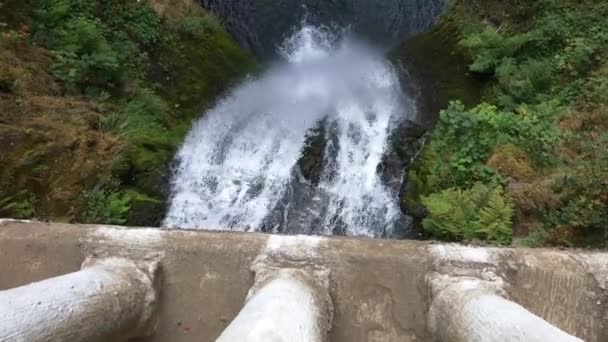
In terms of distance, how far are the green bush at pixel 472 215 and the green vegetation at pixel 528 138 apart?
0.05 ft

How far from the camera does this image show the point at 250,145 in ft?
34.4

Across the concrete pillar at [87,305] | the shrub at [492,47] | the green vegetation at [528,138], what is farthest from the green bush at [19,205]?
the shrub at [492,47]

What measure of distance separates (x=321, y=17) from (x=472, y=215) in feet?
23.1

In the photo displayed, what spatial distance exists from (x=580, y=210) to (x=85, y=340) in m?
5.23

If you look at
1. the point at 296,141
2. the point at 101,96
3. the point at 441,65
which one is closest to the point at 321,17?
the point at 441,65

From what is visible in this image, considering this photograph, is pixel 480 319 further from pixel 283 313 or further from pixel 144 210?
pixel 144 210

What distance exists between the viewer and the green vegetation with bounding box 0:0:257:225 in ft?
24.4

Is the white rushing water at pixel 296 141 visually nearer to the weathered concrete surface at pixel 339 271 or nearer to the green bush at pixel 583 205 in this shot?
the green bush at pixel 583 205

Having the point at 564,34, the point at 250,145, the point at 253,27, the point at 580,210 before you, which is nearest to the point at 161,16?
the point at 253,27

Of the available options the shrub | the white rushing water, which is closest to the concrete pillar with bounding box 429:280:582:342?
the white rushing water

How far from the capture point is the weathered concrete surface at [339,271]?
442 centimetres

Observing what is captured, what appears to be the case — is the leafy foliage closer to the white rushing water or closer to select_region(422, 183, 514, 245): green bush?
the white rushing water

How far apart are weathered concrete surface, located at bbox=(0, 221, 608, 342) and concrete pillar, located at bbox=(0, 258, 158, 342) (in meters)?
0.23

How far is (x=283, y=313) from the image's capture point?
3.37 m
